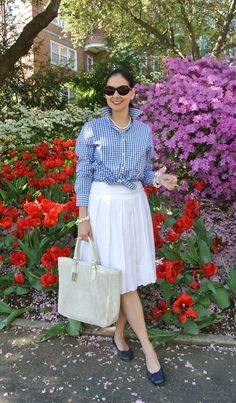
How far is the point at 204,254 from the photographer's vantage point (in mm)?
3475

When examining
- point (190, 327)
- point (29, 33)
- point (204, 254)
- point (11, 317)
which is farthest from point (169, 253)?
point (29, 33)

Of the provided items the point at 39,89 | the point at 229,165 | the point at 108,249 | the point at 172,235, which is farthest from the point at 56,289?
the point at 39,89

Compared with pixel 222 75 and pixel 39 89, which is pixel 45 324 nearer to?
pixel 222 75

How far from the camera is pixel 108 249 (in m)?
2.59

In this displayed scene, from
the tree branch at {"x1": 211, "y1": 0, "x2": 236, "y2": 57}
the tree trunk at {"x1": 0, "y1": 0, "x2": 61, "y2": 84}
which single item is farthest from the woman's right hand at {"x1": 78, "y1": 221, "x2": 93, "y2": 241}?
the tree branch at {"x1": 211, "y1": 0, "x2": 236, "y2": 57}

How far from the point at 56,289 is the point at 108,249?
1.23m

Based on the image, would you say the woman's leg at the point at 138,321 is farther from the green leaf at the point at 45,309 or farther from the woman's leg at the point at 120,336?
the green leaf at the point at 45,309

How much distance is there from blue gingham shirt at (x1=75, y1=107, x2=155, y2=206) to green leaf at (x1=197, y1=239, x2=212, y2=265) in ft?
3.56

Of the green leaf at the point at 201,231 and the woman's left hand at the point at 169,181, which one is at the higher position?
the woman's left hand at the point at 169,181

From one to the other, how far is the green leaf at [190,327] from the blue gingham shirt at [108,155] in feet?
3.46

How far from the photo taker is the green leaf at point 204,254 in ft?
11.4

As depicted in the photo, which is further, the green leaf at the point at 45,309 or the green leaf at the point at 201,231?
the green leaf at the point at 201,231

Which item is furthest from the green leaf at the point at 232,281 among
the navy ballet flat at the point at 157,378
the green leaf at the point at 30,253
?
the green leaf at the point at 30,253

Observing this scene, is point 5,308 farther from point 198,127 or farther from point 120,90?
point 198,127
